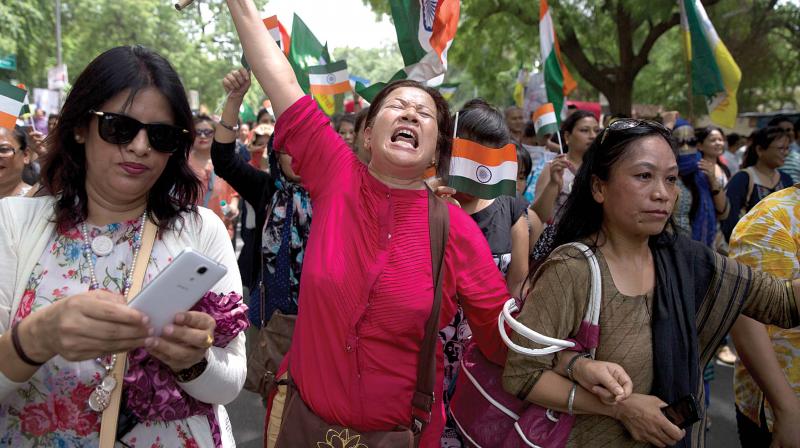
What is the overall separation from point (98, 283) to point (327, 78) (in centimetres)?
369

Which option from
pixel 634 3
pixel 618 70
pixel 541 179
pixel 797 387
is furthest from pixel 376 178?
pixel 618 70

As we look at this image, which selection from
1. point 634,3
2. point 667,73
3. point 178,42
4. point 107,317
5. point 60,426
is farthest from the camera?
point 178,42

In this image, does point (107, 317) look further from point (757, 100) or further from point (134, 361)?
point (757, 100)

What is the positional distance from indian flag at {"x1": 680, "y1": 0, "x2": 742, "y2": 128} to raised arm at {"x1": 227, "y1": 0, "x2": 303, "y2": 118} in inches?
181

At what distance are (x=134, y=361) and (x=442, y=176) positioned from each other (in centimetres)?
135

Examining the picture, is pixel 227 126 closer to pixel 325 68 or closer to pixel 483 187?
pixel 483 187

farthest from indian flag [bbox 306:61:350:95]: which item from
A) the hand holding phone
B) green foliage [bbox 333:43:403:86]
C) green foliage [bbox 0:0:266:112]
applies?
green foliage [bbox 333:43:403:86]

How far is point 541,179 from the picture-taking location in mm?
4652

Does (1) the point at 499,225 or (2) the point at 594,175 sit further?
(1) the point at 499,225

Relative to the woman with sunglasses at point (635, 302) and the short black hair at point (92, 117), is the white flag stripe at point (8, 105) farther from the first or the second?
the woman with sunglasses at point (635, 302)

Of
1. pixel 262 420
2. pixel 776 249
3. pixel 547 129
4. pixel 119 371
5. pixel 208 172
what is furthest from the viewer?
pixel 208 172

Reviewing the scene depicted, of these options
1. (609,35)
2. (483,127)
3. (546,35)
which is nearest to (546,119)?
(546,35)

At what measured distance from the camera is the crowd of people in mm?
1611

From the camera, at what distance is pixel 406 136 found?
214cm
